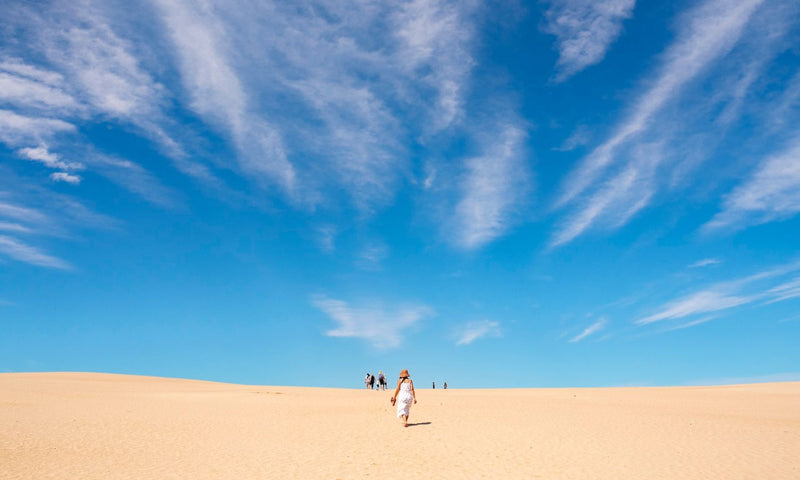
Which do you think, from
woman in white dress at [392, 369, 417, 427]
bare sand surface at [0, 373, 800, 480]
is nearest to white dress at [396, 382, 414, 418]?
woman in white dress at [392, 369, 417, 427]

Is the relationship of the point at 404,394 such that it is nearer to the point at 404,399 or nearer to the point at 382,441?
the point at 404,399

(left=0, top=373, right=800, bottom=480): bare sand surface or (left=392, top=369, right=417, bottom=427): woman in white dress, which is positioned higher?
(left=392, top=369, right=417, bottom=427): woman in white dress

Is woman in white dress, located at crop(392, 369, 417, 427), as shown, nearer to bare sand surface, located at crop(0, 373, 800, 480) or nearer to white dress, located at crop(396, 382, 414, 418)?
white dress, located at crop(396, 382, 414, 418)

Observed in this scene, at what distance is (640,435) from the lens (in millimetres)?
23578

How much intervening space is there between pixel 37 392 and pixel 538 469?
3792 cm

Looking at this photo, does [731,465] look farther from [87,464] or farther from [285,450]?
[87,464]

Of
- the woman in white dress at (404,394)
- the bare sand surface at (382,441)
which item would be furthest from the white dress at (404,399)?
the bare sand surface at (382,441)

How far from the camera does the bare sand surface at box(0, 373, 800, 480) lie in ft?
55.7

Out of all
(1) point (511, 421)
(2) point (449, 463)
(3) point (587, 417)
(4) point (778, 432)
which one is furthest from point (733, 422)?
(2) point (449, 463)

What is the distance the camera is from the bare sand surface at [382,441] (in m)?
17.0

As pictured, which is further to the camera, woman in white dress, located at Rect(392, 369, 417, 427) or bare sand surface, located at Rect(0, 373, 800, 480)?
woman in white dress, located at Rect(392, 369, 417, 427)

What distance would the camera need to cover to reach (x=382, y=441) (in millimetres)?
21219

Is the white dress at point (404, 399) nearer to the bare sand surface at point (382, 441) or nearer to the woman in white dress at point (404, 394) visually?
the woman in white dress at point (404, 394)

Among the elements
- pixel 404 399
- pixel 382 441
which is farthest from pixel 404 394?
pixel 382 441
